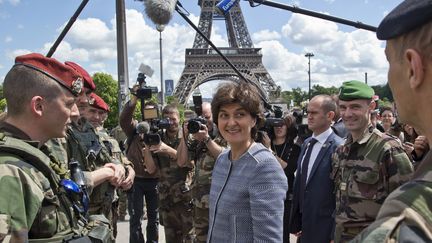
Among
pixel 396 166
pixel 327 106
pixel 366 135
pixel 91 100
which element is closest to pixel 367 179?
pixel 396 166

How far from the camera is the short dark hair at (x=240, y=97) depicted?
9.60 ft

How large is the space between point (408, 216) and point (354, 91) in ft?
11.0

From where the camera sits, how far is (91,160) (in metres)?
3.89

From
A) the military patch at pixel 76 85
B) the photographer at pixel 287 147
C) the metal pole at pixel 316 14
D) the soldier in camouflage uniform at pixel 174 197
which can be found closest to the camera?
the military patch at pixel 76 85

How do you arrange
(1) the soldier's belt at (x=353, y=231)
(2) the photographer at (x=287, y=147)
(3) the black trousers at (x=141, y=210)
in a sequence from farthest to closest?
(3) the black trousers at (x=141, y=210) < (2) the photographer at (x=287, y=147) < (1) the soldier's belt at (x=353, y=231)

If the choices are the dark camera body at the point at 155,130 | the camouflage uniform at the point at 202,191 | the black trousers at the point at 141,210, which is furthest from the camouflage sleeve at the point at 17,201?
the black trousers at the point at 141,210

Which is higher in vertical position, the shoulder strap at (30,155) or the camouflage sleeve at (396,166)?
the shoulder strap at (30,155)

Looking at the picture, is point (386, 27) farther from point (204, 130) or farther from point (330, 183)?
point (204, 130)

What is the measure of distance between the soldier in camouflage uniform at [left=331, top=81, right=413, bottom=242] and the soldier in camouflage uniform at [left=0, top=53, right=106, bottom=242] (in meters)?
2.26

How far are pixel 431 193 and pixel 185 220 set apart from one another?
16.2 feet

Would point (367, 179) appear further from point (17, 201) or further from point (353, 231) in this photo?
point (17, 201)

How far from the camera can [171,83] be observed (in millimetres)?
22141

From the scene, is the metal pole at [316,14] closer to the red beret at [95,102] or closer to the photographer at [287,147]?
the photographer at [287,147]

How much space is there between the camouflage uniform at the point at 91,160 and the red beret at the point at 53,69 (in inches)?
60.0
